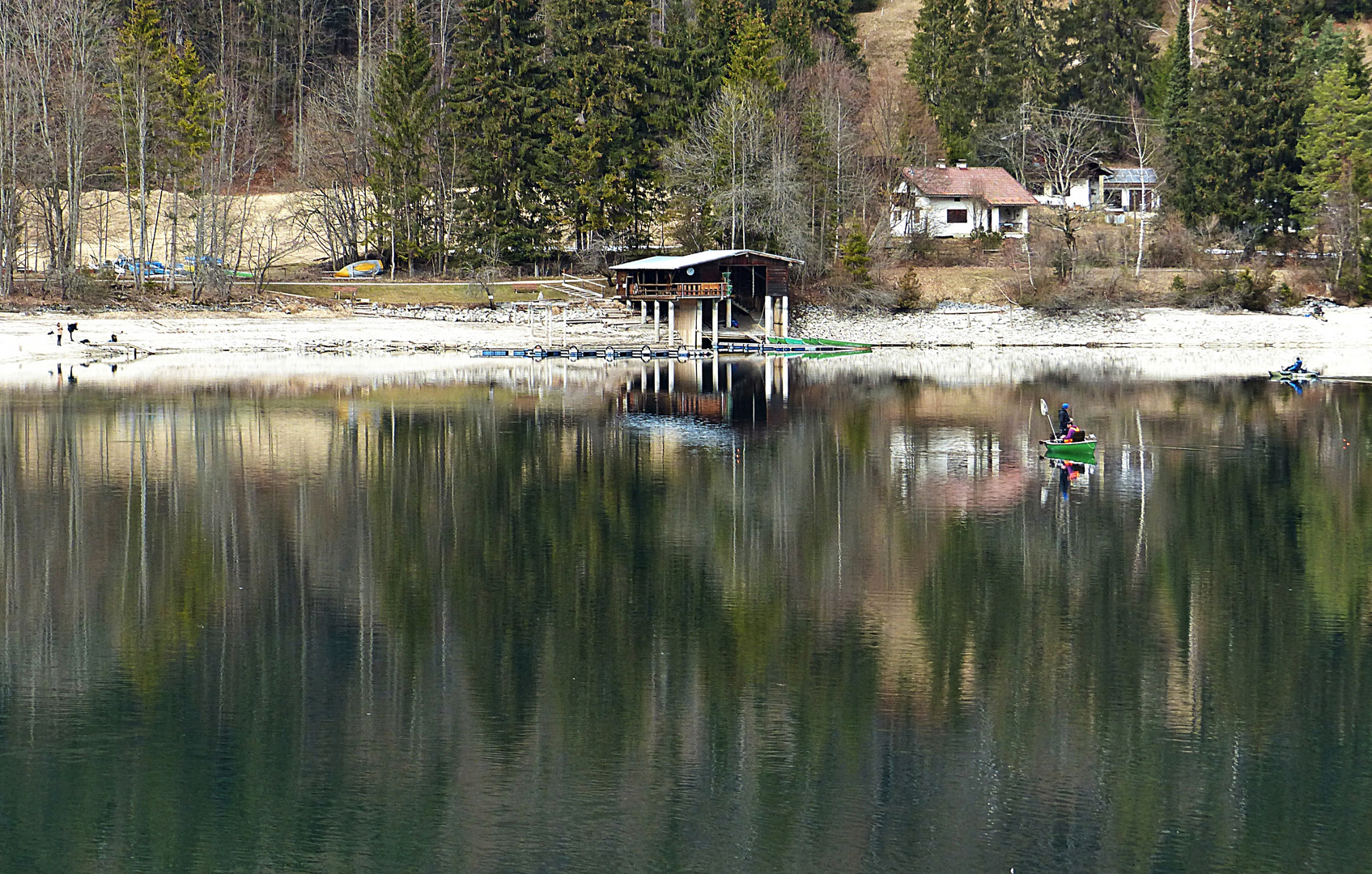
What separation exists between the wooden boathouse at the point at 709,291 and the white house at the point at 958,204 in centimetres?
1260

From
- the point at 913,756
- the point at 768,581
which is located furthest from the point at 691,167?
the point at 913,756

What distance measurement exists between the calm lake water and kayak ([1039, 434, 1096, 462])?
767mm

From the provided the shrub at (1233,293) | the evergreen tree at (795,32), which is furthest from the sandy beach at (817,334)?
the evergreen tree at (795,32)

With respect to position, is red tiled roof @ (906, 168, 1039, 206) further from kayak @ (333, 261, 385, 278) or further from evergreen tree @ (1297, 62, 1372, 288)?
kayak @ (333, 261, 385, 278)

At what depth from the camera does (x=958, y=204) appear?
96125 millimetres

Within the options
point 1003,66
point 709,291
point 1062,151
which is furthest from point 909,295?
point 1003,66

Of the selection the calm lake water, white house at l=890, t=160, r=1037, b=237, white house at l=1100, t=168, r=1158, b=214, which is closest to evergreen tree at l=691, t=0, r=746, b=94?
white house at l=890, t=160, r=1037, b=237

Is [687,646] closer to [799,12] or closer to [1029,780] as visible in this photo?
[1029,780]

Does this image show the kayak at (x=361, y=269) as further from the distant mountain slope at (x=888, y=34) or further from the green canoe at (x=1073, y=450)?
the distant mountain slope at (x=888, y=34)

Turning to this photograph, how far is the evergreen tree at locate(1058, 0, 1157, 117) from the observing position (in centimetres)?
11400

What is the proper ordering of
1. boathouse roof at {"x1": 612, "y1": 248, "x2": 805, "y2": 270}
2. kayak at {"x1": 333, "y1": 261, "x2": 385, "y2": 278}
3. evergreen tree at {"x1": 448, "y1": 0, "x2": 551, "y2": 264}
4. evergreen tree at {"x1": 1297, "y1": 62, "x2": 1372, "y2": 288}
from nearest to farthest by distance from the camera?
boathouse roof at {"x1": 612, "y1": 248, "x2": 805, "y2": 270} → evergreen tree at {"x1": 1297, "y1": 62, "x2": 1372, "y2": 288} → evergreen tree at {"x1": 448, "y1": 0, "x2": 551, "y2": 264} → kayak at {"x1": 333, "y1": 261, "x2": 385, "y2": 278}

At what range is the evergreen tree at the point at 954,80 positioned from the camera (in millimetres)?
106438

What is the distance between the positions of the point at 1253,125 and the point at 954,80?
84.7 ft

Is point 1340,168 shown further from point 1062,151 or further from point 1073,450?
point 1073,450
